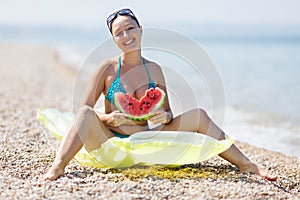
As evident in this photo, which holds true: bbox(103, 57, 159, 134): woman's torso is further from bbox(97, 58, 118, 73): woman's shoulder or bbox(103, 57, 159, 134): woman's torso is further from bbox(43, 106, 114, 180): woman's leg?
bbox(43, 106, 114, 180): woman's leg

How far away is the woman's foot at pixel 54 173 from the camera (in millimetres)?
4164

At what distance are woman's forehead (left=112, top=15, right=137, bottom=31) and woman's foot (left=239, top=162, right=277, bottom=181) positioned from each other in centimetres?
178

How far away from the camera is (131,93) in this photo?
477 cm

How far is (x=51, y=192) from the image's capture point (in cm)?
386

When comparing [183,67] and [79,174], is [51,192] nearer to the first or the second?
[79,174]

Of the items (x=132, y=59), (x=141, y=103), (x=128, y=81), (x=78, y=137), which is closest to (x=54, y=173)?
(x=78, y=137)

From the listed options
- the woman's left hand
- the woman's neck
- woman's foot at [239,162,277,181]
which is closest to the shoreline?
woman's foot at [239,162,277,181]

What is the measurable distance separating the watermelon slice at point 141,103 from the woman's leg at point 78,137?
11.1 inches

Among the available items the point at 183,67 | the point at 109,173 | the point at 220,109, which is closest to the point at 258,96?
the point at 220,109

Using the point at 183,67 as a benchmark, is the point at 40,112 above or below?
below

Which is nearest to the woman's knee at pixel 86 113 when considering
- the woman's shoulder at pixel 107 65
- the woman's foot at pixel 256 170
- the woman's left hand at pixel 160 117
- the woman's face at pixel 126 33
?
the woman's shoulder at pixel 107 65

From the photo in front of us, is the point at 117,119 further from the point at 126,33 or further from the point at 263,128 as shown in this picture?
the point at 263,128

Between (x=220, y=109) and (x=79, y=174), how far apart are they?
521cm

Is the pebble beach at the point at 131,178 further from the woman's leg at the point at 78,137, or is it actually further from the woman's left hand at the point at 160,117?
the woman's left hand at the point at 160,117
